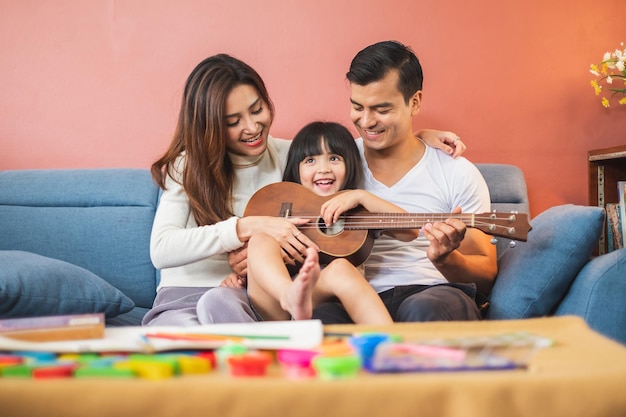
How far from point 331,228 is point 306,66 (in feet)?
3.20

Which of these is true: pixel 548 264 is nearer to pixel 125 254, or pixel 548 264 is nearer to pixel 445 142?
pixel 445 142

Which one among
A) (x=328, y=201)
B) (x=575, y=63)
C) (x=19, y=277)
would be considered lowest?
(x=19, y=277)

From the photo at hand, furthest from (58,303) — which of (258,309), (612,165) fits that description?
(612,165)

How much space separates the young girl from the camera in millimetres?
1391

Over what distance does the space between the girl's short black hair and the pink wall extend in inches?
21.1

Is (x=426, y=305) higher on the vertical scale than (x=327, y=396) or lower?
lower

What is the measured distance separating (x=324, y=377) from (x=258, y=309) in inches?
38.5

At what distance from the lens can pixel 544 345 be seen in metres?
0.94

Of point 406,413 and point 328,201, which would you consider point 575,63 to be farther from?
point 406,413

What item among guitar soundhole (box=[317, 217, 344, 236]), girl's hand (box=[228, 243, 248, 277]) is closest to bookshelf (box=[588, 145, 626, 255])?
guitar soundhole (box=[317, 217, 344, 236])

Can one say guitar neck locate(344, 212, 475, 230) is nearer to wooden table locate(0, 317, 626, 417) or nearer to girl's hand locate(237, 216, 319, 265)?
girl's hand locate(237, 216, 319, 265)

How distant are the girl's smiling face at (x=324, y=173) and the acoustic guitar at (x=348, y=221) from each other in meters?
0.07

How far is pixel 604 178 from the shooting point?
2588mm

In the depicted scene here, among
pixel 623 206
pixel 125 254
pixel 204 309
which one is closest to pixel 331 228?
pixel 204 309
